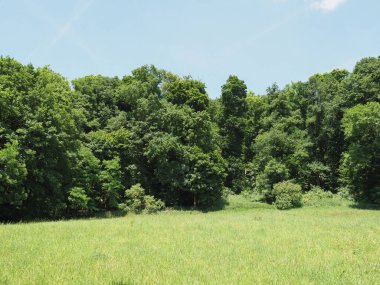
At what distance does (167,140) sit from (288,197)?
16.8 meters

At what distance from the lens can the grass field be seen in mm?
7816

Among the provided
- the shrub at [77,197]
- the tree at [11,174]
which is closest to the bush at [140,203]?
the shrub at [77,197]

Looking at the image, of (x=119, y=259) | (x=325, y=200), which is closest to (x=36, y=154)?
(x=119, y=259)

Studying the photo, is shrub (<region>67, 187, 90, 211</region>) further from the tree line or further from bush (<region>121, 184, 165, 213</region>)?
bush (<region>121, 184, 165, 213</region>)

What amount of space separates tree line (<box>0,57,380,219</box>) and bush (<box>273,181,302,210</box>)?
2625 millimetres

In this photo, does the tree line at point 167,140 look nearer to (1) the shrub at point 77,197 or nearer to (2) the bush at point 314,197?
(1) the shrub at point 77,197

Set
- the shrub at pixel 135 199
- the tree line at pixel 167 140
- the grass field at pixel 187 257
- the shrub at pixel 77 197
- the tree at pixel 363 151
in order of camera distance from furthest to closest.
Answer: the tree at pixel 363 151 → the shrub at pixel 135 199 → the shrub at pixel 77 197 → the tree line at pixel 167 140 → the grass field at pixel 187 257

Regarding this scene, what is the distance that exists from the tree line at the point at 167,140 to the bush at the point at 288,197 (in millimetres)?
2625

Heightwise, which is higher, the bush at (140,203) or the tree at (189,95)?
the tree at (189,95)

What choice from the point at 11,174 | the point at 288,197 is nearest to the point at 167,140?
the point at 288,197

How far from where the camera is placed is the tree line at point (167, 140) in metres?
28.1

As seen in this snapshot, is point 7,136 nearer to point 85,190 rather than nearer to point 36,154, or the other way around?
point 36,154

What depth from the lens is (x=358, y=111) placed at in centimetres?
3762

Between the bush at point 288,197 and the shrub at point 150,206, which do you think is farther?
the bush at point 288,197
